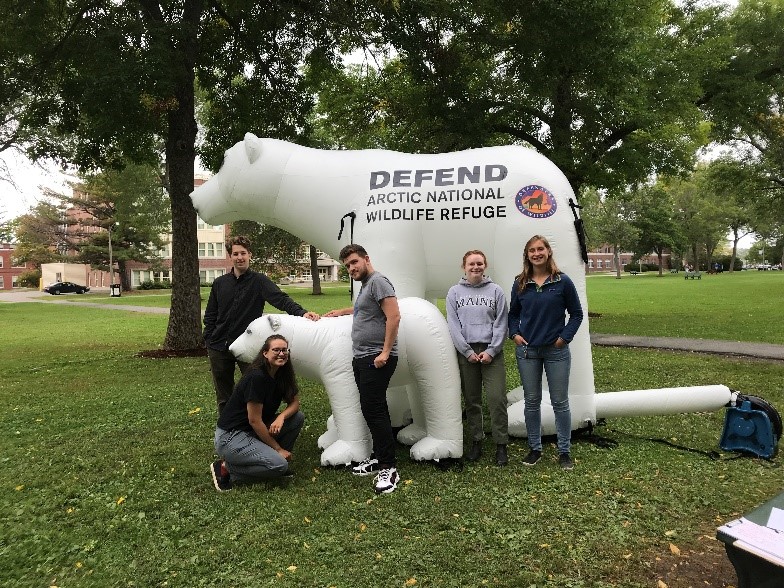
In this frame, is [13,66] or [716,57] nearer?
[13,66]

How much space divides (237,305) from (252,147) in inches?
63.4

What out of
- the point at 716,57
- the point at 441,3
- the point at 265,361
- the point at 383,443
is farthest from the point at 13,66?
the point at 716,57

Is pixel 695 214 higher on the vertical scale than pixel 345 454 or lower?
higher

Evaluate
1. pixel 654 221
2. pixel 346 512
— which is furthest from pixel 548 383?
pixel 654 221

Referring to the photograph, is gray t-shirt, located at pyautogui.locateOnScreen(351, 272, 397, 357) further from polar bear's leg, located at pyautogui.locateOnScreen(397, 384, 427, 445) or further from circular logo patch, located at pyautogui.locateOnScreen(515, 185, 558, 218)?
circular logo patch, located at pyautogui.locateOnScreen(515, 185, 558, 218)

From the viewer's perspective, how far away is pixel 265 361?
13.6 ft

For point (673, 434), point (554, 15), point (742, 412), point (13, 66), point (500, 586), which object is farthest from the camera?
point (13, 66)

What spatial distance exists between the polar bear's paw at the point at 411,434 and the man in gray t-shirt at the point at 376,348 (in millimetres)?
722

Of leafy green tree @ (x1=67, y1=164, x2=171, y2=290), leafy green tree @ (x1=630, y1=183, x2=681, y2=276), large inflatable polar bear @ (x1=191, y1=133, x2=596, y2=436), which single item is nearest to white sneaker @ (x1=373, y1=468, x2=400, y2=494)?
large inflatable polar bear @ (x1=191, y1=133, x2=596, y2=436)

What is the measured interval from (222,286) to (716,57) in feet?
→ 46.5

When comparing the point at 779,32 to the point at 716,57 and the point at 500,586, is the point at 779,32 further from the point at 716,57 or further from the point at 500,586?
the point at 500,586

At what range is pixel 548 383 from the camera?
4.39 meters

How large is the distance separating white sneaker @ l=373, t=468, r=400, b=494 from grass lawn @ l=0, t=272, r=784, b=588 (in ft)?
0.29

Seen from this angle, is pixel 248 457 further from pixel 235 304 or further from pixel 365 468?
pixel 235 304
